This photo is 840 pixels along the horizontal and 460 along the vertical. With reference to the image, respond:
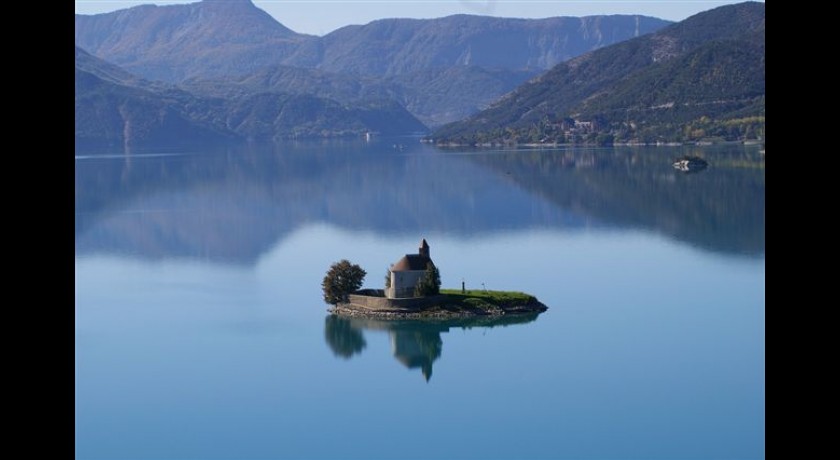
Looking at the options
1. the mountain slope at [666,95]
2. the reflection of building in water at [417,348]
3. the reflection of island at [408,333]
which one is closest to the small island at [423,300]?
the reflection of island at [408,333]

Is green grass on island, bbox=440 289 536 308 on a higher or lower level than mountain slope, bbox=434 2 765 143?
lower

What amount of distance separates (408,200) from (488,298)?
5002 cm

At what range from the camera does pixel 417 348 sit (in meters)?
35.6

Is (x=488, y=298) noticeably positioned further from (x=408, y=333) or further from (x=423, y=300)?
(x=408, y=333)

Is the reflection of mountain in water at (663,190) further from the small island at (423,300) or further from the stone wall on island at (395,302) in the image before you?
the stone wall on island at (395,302)

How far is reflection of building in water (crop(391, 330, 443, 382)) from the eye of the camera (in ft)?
110

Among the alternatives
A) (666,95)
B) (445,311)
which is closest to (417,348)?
(445,311)

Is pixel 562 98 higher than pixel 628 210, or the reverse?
pixel 562 98

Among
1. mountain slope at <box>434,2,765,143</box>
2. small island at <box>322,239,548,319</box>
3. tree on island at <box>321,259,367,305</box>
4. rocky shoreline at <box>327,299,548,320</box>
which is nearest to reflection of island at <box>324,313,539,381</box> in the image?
rocky shoreline at <box>327,299,548,320</box>

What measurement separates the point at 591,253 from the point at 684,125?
102m

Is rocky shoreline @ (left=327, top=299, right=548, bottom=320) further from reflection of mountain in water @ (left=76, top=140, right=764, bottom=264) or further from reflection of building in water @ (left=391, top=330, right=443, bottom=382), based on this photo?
reflection of mountain in water @ (left=76, top=140, right=764, bottom=264)
